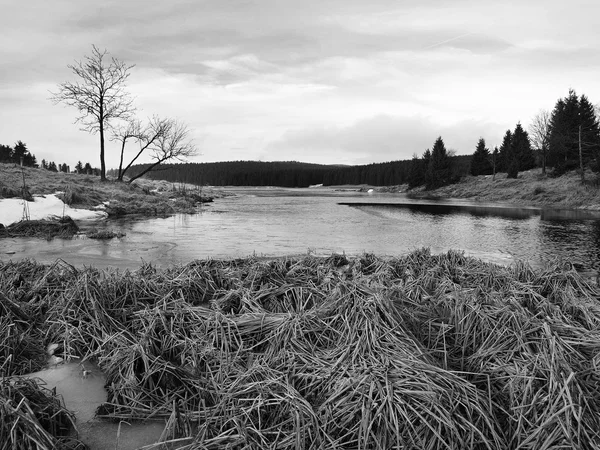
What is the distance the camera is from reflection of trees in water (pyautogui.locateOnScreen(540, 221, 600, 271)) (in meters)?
9.34

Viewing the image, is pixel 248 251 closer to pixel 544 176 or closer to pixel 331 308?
pixel 331 308

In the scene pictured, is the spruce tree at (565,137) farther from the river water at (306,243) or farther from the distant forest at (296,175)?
the distant forest at (296,175)

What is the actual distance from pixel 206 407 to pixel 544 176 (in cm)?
5235

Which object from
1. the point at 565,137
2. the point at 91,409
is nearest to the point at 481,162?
the point at 565,137

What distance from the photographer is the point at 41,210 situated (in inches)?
559

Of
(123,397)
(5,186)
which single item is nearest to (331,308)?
(123,397)

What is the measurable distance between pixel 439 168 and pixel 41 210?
59.5 metres

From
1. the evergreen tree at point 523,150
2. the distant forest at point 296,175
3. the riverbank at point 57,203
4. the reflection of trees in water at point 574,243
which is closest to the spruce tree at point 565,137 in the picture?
the evergreen tree at point 523,150

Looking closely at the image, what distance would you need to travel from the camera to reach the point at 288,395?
260cm

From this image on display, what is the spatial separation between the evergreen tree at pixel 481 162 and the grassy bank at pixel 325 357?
6645 cm

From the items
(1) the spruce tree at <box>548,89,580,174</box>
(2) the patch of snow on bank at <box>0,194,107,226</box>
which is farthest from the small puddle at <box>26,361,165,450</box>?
(1) the spruce tree at <box>548,89,580,174</box>

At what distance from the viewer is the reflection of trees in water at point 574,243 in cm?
934

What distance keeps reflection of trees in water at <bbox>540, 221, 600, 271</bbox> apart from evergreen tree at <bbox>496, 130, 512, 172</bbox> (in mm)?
46498

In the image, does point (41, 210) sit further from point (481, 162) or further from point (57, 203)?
point (481, 162)
